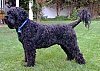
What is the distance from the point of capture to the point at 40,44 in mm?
5344

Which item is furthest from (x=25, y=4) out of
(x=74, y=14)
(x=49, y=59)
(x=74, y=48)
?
(x=74, y=48)

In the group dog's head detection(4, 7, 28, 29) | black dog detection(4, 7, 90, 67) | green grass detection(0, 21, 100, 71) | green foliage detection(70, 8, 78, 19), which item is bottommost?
green foliage detection(70, 8, 78, 19)

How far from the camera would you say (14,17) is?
5059mm

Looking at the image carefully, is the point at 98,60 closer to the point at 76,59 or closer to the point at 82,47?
the point at 76,59

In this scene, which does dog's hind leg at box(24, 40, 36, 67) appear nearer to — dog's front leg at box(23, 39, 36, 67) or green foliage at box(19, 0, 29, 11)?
dog's front leg at box(23, 39, 36, 67)

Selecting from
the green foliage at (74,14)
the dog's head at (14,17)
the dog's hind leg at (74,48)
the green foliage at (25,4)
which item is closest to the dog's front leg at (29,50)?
the dog's head at (14,17)

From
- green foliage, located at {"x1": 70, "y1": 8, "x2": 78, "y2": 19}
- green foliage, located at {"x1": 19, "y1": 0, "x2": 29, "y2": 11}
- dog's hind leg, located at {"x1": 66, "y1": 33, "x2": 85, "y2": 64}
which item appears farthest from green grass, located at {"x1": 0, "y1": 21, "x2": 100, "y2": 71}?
green foliage, located at {"x1": 70, "y1": 8, "x2": 78, "y2": 19}

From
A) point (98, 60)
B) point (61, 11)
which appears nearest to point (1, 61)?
point (98, 60)

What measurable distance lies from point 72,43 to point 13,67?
3.82ft

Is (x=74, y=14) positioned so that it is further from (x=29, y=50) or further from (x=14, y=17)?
(x=14, y=17)

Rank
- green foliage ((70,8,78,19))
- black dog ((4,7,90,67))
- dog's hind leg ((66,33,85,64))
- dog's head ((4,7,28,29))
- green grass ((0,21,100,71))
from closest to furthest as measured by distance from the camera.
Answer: dog's head ((4,7,28,29)) < black dog ((4,7,90,67)) < green grass ((0,21,100,71)) < dog's hind leg ((66,33,85,64)) < green foliage ((70,8,78,19))

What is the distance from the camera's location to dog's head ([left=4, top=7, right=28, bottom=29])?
4.98 meters

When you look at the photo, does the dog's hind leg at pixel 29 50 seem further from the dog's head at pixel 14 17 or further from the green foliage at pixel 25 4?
the green foliage at pixel 25 4

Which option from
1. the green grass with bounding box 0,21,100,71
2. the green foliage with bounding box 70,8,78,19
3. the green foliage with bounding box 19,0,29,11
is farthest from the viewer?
the green foliage with bounding box 70,8,78,19
